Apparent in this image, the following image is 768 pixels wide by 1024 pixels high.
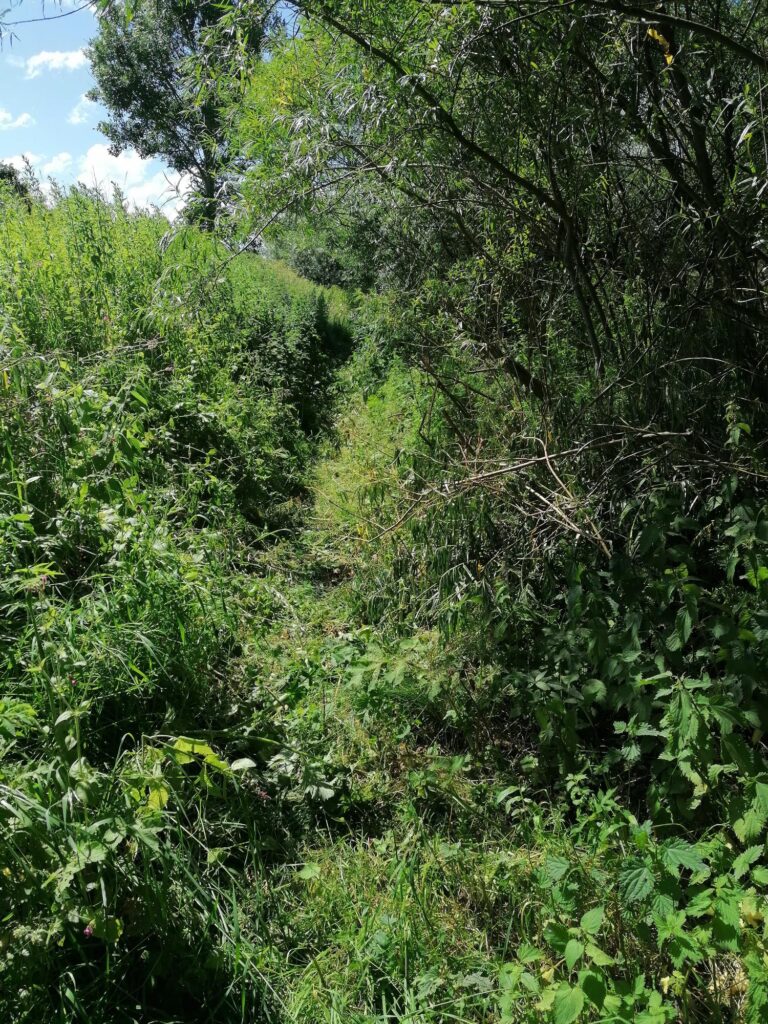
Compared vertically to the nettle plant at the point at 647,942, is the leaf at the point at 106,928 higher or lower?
higher

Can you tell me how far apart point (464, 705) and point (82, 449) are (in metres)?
2.18

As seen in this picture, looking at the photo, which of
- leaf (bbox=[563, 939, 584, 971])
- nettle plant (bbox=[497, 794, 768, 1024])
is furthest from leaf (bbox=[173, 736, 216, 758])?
leaf (bbox=[563, 939, 584, 971])

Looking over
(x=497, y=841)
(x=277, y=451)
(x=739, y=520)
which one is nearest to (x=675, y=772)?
(x=497, y=841)

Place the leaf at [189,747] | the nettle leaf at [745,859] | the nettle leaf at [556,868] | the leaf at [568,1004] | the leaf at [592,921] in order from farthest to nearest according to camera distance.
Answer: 1. the leaf at [189,747]
2. the nettle leaf at [556,868]
3. the nettle leaf at [745,859]
4. the leaf at [592,921]
5. the leaf at [568,1004]

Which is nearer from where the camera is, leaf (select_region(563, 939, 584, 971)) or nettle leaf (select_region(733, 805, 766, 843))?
leaf (select_region(563, 939, 584, 971))

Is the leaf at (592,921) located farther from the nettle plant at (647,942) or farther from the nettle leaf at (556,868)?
the nettle leaf at (556,868)

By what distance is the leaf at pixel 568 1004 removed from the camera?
1.60 metres

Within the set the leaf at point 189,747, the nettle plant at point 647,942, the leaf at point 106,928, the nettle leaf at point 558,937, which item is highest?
the leaf at point 189,747

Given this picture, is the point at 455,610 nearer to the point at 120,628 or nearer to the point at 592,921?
→ the point at 120,628

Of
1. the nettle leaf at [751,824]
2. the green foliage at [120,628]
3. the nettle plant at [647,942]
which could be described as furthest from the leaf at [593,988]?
the green foliage at [120,628]

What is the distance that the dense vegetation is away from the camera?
1991mm

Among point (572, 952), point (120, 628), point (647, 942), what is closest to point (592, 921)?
point (572, 952)

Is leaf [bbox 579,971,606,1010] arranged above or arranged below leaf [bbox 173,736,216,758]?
below

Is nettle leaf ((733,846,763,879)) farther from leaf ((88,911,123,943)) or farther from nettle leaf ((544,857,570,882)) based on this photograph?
leaf ((88,911,123,943))
